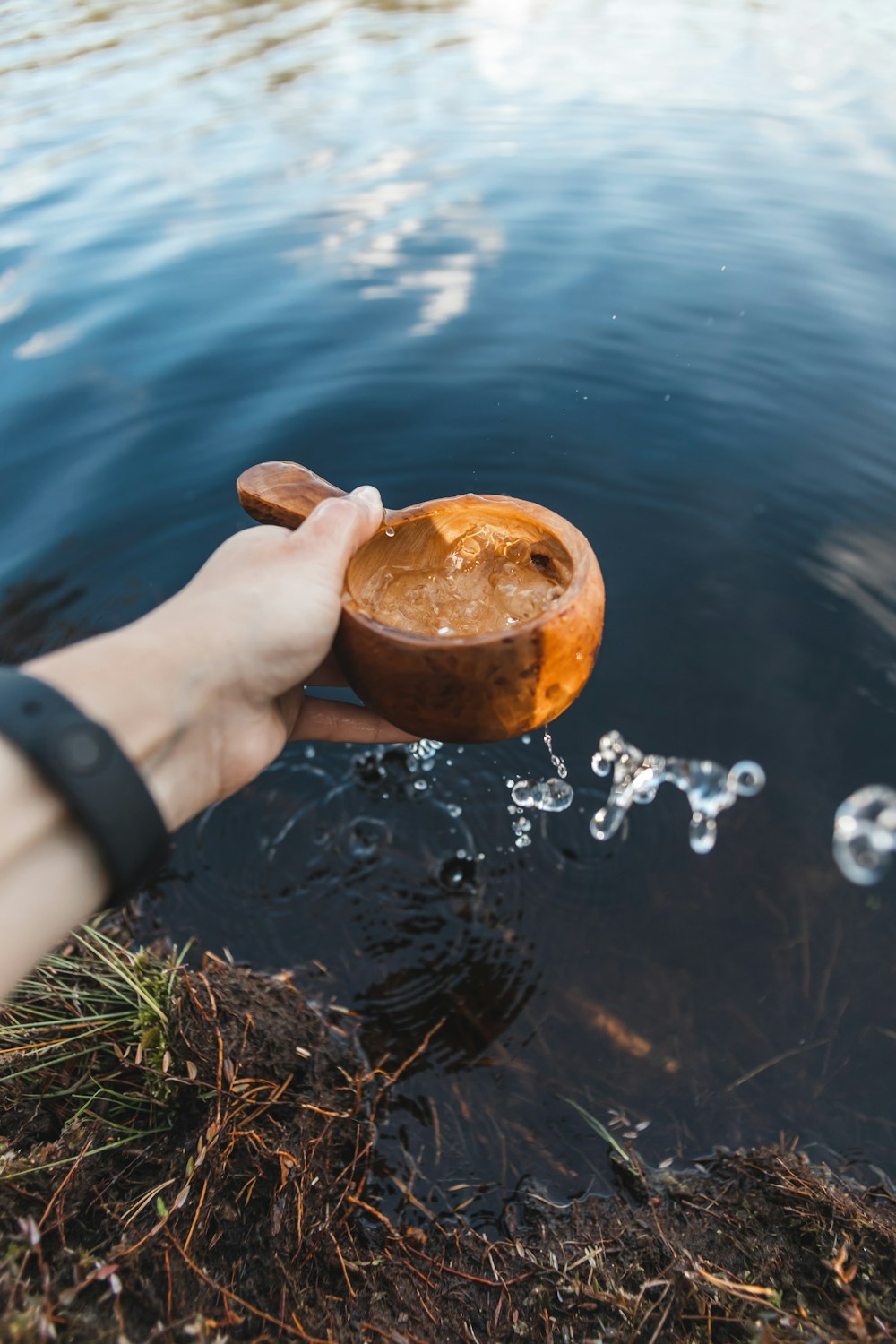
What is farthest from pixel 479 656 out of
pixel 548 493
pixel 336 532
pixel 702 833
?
pixel 548 493

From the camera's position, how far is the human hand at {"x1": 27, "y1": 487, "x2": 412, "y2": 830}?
5.46 ft

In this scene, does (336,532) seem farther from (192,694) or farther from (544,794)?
(544,794)

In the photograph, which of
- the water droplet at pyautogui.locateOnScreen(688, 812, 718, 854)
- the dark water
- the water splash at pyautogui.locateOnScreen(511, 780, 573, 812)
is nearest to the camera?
the dark water

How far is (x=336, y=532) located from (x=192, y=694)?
0.68 metres

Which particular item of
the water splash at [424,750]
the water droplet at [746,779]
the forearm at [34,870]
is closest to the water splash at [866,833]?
Answer: the water droplet at [746,779]

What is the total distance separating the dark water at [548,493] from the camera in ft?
8.65

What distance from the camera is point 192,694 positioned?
71.3 inches

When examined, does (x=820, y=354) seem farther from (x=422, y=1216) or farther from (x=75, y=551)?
(x=422, y=1216)

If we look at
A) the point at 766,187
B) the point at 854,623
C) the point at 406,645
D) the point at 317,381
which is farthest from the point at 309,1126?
the point at 766,187

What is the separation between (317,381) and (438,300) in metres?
1.42

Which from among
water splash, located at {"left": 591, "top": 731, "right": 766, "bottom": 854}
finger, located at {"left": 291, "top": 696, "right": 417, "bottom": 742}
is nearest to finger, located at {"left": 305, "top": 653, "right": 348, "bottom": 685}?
finger, located at {"left": 291, "top": 696, "right": 417, "bottom": 742}

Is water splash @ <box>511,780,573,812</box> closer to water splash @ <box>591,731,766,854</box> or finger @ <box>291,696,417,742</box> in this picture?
water splash @ <box>591,731,766,854</box>

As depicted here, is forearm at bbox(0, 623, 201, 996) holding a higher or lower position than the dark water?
higher

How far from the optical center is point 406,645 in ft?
6.57
